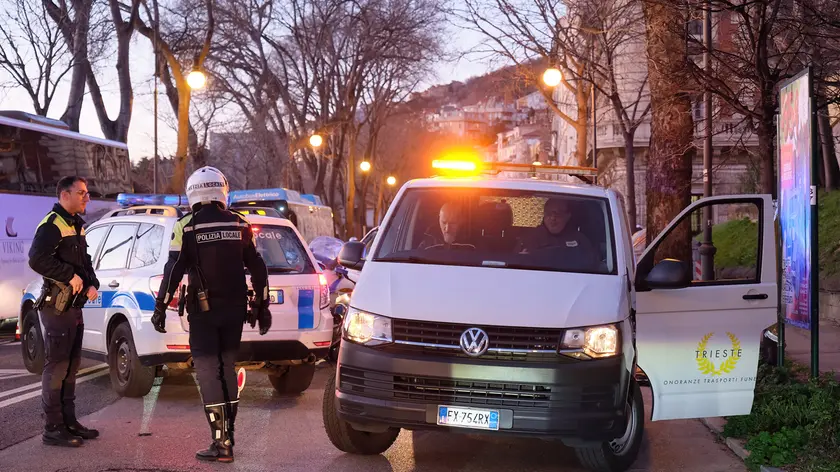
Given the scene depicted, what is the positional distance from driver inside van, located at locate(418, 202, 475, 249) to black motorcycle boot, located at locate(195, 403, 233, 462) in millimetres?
1780

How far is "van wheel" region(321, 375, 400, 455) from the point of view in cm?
680

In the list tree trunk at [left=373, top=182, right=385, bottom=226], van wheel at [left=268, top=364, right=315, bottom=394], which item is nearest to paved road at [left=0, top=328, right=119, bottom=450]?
van wheel at [left=268, top=364, right=315, bottom=394]

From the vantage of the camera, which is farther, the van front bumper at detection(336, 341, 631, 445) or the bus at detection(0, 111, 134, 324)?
the bus at detection(0, 111, 134, 324)

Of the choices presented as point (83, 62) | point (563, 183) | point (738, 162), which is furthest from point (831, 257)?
point (738, 162)

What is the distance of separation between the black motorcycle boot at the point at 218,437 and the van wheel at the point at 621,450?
7.59ft

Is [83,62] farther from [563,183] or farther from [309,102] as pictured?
[563,183]

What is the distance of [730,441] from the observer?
772 cm

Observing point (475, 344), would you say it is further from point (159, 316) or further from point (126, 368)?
point (126, 368)

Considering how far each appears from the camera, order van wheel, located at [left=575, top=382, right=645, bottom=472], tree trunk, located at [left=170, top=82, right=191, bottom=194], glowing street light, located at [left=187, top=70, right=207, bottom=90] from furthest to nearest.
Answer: tree trunk, located at [left=170, top=82, right=191, bottom=194] → glowing street light, located at [left=187, top=70, right=207, bottom=90] → van wheel, located at [left=575, top=382, right=645, bottom=472]

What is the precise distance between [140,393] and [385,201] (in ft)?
239

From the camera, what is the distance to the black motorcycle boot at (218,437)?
6723 millimetres

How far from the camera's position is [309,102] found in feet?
125

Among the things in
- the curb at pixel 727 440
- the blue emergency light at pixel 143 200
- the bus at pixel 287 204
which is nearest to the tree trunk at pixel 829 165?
the bus at pixel 287 204

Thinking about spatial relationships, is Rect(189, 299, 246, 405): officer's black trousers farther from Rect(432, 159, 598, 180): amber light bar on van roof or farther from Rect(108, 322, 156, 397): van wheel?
Rect(108, 322, 156, 397): van wheel
